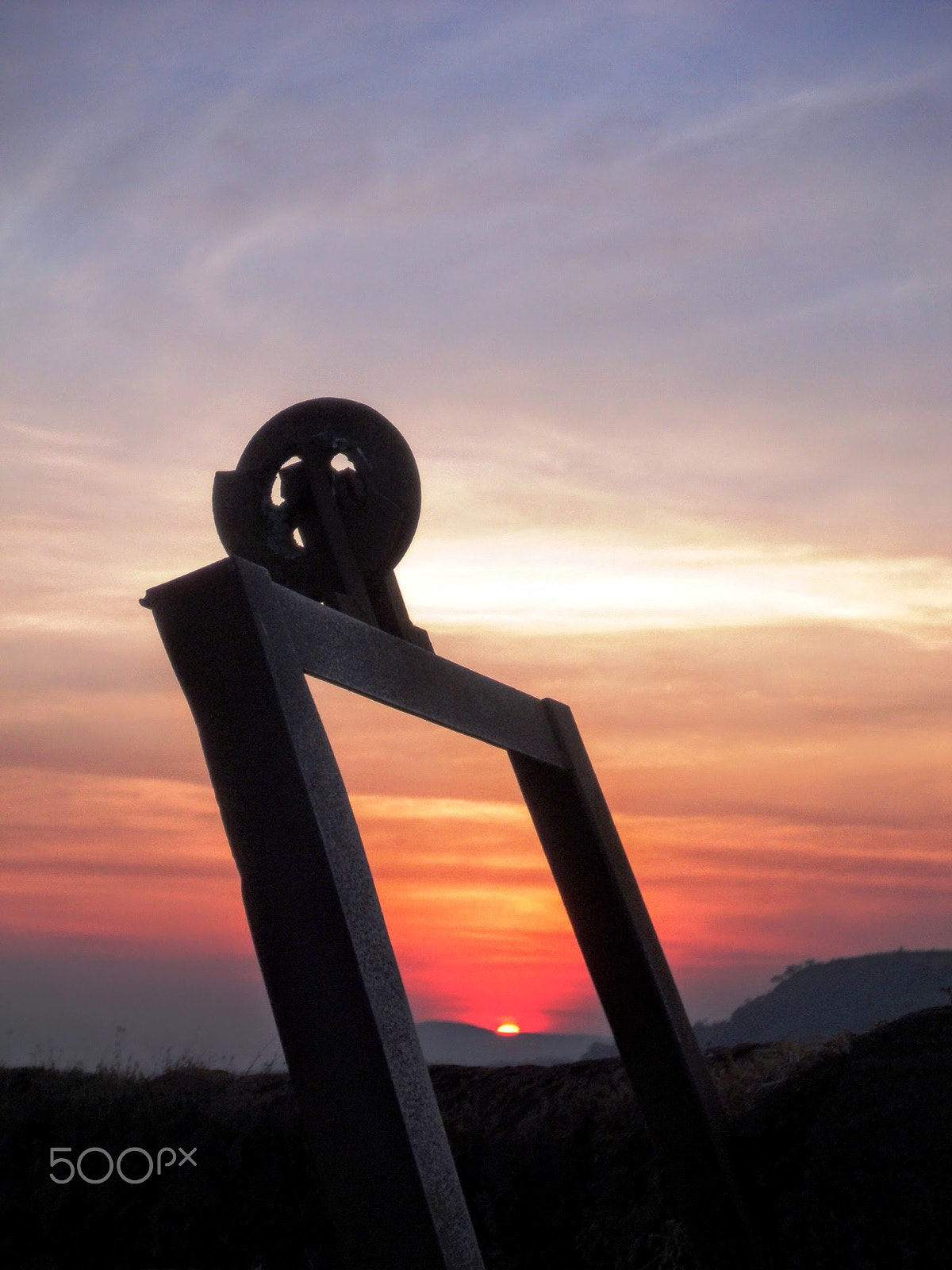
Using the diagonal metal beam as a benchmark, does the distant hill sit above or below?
below

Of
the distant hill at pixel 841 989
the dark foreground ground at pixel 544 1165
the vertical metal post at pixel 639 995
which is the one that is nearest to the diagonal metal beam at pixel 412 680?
the vertical metal post at pixel 639 995

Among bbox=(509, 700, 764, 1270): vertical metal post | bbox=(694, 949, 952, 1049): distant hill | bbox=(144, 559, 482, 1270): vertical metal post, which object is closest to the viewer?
bbox=(144, 559, 482, 1270): vertical metal post

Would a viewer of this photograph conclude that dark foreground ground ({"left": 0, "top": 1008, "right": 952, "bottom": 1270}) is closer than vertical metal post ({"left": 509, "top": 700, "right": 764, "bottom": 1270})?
Yes

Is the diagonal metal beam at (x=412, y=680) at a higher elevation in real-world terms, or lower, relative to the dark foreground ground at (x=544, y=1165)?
higher

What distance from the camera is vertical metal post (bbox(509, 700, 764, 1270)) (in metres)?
3.96

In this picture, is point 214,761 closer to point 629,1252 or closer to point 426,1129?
point 426,1129

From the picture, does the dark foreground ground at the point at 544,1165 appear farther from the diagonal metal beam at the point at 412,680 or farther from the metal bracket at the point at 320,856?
the metal bracket at the point at 320,856

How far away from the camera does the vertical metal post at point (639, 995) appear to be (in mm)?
3965

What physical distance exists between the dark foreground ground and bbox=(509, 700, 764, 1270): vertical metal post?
0.65 ft

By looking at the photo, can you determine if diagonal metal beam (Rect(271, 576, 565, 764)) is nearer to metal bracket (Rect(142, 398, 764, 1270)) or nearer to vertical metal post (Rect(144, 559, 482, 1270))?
metal bracket (Rect(142, 398, 764, 1270))

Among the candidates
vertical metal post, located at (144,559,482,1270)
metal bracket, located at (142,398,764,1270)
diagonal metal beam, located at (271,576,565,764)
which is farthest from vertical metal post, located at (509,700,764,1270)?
vertical metal post, located at (144,559,482,1270)

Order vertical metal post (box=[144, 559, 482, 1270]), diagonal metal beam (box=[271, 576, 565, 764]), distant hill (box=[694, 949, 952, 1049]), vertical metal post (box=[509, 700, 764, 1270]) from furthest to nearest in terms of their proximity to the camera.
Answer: distant hill (box=[694, 949, 952, 1049]) → vertical metal post (box=[509, 700, 764, 1270]) → diagonal metal beam (box=[271, 576, 565, 764]) → vertical metal post (box=[144, 559, 482, 1270])

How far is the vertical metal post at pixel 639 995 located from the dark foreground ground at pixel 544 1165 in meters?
0.20

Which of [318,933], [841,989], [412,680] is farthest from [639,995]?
[841,989]
